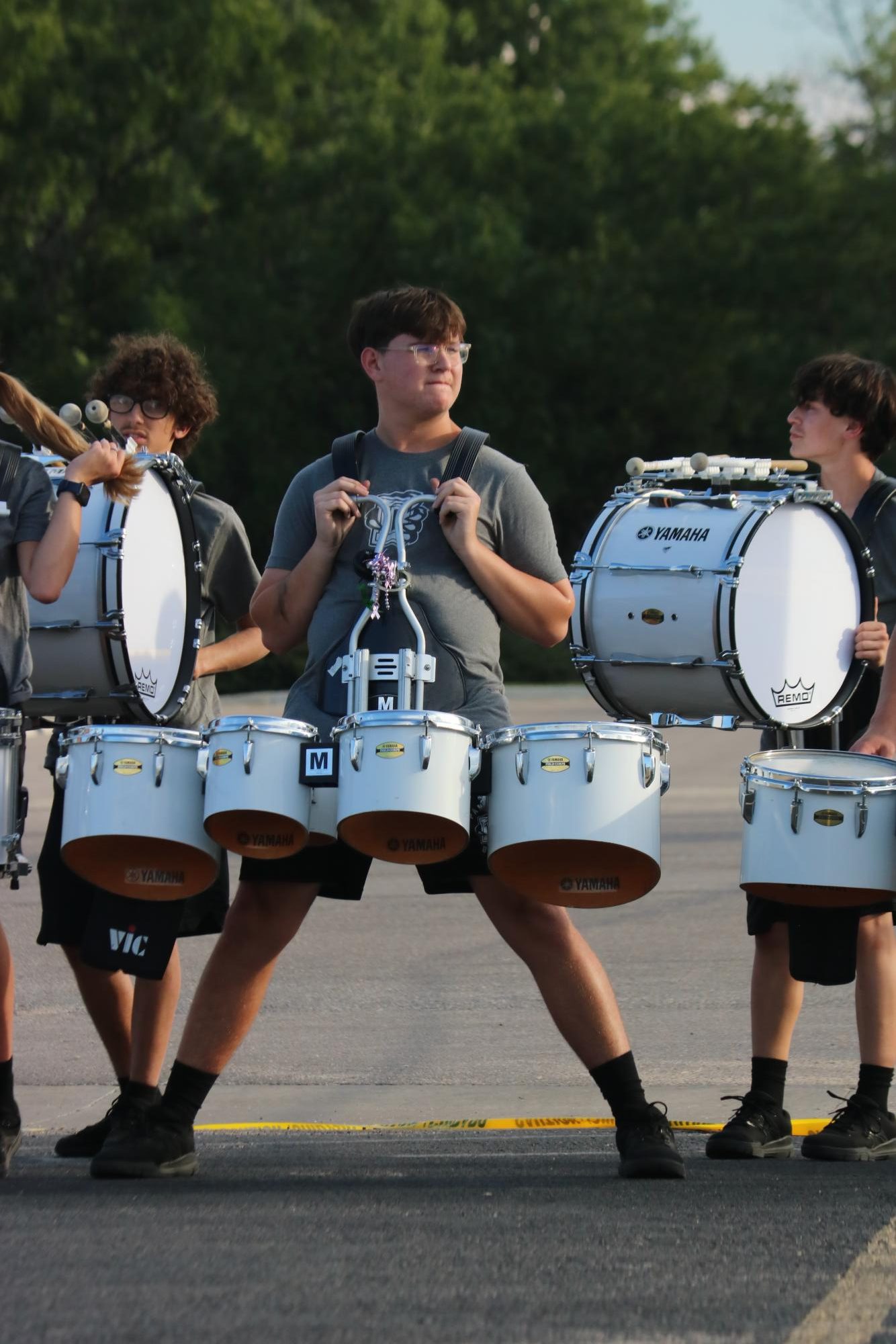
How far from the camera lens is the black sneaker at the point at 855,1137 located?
517cm

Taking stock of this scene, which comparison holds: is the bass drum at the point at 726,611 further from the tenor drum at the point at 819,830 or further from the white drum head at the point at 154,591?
the white drum head at the point at 154,591

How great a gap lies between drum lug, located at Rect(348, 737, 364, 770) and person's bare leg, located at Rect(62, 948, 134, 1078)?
121 centimetres

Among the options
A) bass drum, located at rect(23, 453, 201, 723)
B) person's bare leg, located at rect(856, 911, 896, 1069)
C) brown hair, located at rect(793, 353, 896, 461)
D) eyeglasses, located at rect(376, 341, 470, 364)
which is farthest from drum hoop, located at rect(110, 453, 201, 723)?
person's bare leg, located at rect(856, 911, 896, 1069)

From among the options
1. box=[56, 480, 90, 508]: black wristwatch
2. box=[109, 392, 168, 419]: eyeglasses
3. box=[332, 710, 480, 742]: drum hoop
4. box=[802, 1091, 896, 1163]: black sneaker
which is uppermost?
box=[109, 392, 168, 419]: eyeglasses

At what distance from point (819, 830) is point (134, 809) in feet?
5.08

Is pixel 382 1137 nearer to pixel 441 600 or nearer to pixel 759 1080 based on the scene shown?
pixel 759 1080

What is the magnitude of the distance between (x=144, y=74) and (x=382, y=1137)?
2770cm

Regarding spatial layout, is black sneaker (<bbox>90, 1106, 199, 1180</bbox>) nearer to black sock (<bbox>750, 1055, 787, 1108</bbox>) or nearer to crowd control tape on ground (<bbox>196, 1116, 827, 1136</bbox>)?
crowd control tape on ground (<bbox>196, 1116, 827, 1136</bbox>)

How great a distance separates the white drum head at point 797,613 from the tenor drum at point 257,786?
5.30 feet

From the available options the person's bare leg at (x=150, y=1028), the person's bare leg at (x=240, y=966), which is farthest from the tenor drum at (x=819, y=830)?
the person's bare leg at (x=150, y=1028)

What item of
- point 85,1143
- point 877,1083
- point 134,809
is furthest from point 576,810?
point 85,1143

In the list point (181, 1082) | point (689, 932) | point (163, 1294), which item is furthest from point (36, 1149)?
point (689, 932)

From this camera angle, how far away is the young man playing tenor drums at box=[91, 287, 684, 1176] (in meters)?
4.77

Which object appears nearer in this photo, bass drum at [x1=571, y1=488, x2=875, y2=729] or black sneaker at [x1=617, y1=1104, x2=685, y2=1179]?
black sneaker at [x1=617, y1=1104, x2=685, y2=1179]
